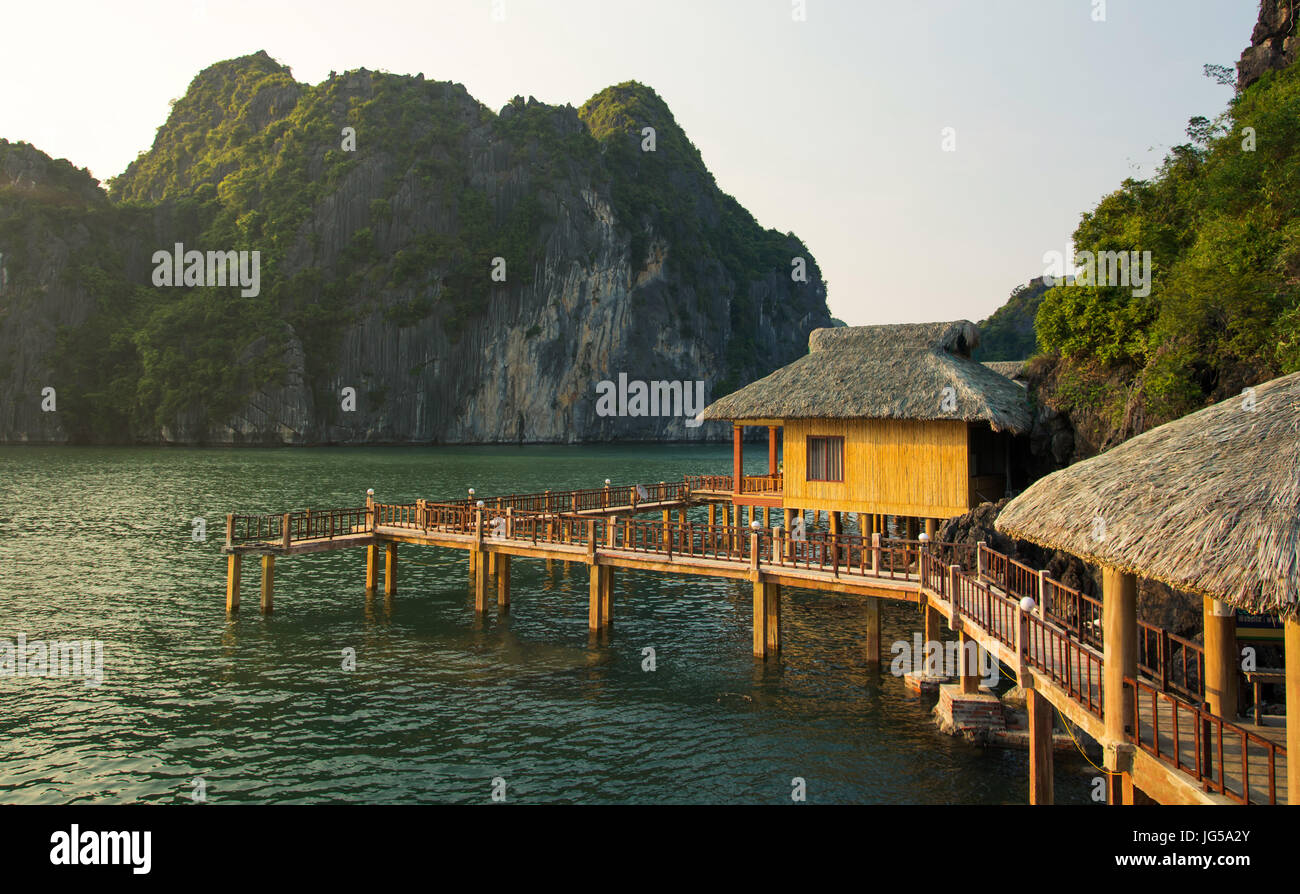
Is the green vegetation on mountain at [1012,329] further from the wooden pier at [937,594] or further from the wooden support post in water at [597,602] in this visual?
Result: the wooden support post in water at [597,602]

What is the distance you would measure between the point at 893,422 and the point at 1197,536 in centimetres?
1573

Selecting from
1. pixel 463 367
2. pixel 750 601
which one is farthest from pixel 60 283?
pixel 750 601

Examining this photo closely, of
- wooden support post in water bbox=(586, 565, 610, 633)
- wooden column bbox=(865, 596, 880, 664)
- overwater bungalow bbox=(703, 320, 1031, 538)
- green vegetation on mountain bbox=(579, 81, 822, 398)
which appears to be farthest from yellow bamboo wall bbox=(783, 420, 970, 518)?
green vegetation on mountain bbox=(579, 81, 822, 398)

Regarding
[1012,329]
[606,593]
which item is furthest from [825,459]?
[1012,329]

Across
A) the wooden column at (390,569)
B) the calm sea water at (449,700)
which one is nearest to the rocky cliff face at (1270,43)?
the calm sea water at (449,700)

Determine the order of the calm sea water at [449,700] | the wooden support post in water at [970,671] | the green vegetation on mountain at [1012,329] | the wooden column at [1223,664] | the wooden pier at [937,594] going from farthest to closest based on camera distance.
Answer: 1. the green vegetation on mountain at [1012,329]
2. the wooden support post in water at [970,671]
3. the calm sea water at [449,700]
4. the wooden column at [1223,664]
5. the wooden pier at [937,594]

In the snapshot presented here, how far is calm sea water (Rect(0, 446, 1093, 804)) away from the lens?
1288 cm

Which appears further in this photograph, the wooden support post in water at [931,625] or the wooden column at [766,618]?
the wooden column at [766,618]

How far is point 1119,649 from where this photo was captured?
880 cm

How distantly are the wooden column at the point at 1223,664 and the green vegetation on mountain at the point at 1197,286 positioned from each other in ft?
26.2

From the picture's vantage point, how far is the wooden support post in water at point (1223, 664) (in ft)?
32.0
